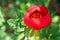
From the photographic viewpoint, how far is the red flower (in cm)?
143

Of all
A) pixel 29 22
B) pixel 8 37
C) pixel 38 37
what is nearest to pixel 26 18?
pixel 29 22

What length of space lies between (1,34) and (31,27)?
2.32 feet

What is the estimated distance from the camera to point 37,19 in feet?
4.79

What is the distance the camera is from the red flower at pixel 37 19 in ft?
4.69

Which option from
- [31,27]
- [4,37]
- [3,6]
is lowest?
[4,37]

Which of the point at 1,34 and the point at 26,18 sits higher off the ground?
the point at 26,18

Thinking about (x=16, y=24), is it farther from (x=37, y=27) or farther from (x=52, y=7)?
(x=52, y=7)

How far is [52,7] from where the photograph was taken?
102 inches

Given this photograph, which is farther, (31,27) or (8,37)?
(8,37)

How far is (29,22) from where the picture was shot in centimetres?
143

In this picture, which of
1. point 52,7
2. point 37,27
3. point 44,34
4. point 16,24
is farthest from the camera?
point 52,7

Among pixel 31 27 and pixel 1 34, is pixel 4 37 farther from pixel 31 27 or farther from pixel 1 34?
pixel 31 27

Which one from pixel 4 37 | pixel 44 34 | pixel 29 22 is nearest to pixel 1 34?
pixel 4 37

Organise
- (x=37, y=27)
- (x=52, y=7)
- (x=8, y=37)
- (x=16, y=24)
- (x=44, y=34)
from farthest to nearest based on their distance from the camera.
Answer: (x=52, y=7) < (x=8, y=37) < (x=44, y=34) < (x=16, y=24) < (x=37, y=27)
